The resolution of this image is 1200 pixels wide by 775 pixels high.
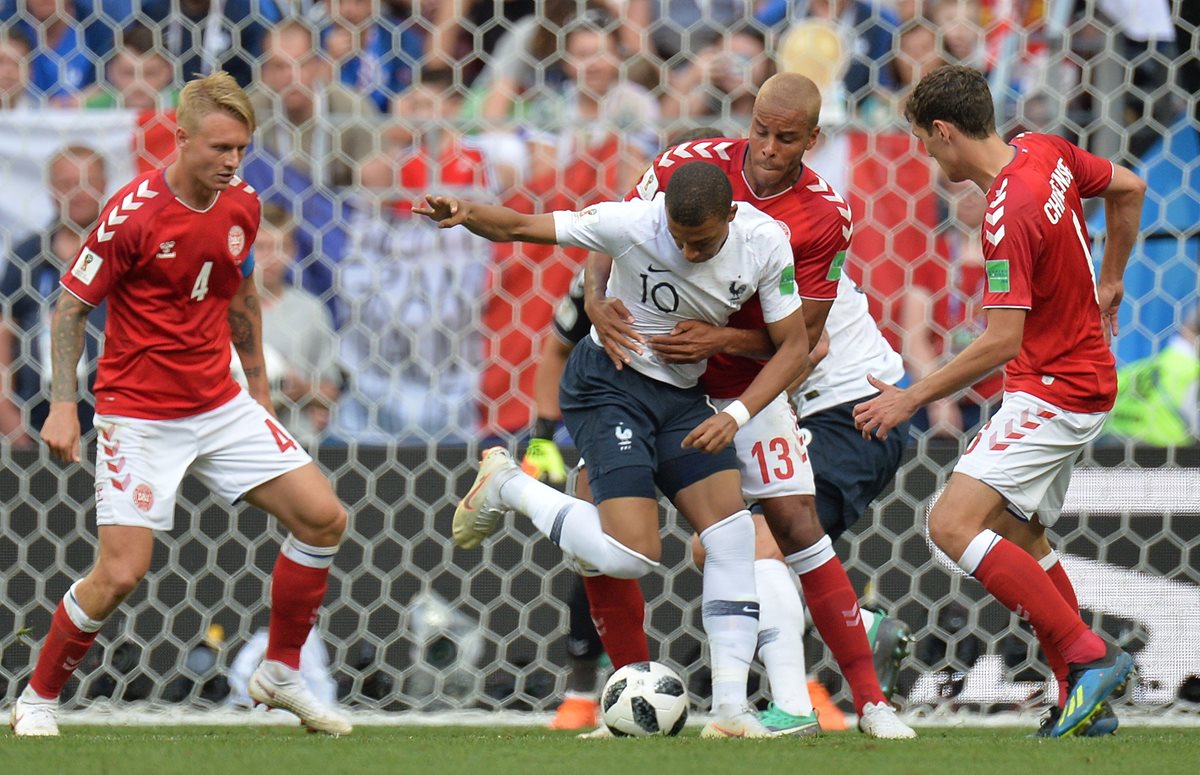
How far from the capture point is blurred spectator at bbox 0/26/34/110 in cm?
677

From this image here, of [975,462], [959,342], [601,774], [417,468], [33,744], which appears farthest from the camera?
[959,342]

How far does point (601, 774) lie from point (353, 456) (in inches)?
103

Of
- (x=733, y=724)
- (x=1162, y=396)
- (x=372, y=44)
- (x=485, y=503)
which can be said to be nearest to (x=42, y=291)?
(x=372, y=44)

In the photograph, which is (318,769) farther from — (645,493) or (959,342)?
(959,342)

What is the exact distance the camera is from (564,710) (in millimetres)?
5633

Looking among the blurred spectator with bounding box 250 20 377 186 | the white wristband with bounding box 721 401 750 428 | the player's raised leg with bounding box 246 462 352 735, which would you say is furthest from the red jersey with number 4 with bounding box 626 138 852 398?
the blurred spectator with bounding box 250 20 377 186

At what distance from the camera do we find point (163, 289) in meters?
4.90

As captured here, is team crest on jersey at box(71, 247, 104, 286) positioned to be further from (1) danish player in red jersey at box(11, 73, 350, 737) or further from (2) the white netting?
(2) the white netting

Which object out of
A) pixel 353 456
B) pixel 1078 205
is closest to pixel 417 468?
pixel 353 456

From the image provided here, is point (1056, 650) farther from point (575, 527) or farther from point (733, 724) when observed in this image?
point (575, 527)

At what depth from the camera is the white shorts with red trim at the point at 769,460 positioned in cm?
483

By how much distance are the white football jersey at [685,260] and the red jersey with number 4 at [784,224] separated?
0.45 feet

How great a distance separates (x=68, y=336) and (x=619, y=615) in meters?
1.75

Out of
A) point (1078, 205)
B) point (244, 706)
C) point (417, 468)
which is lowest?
point (244, 706)
